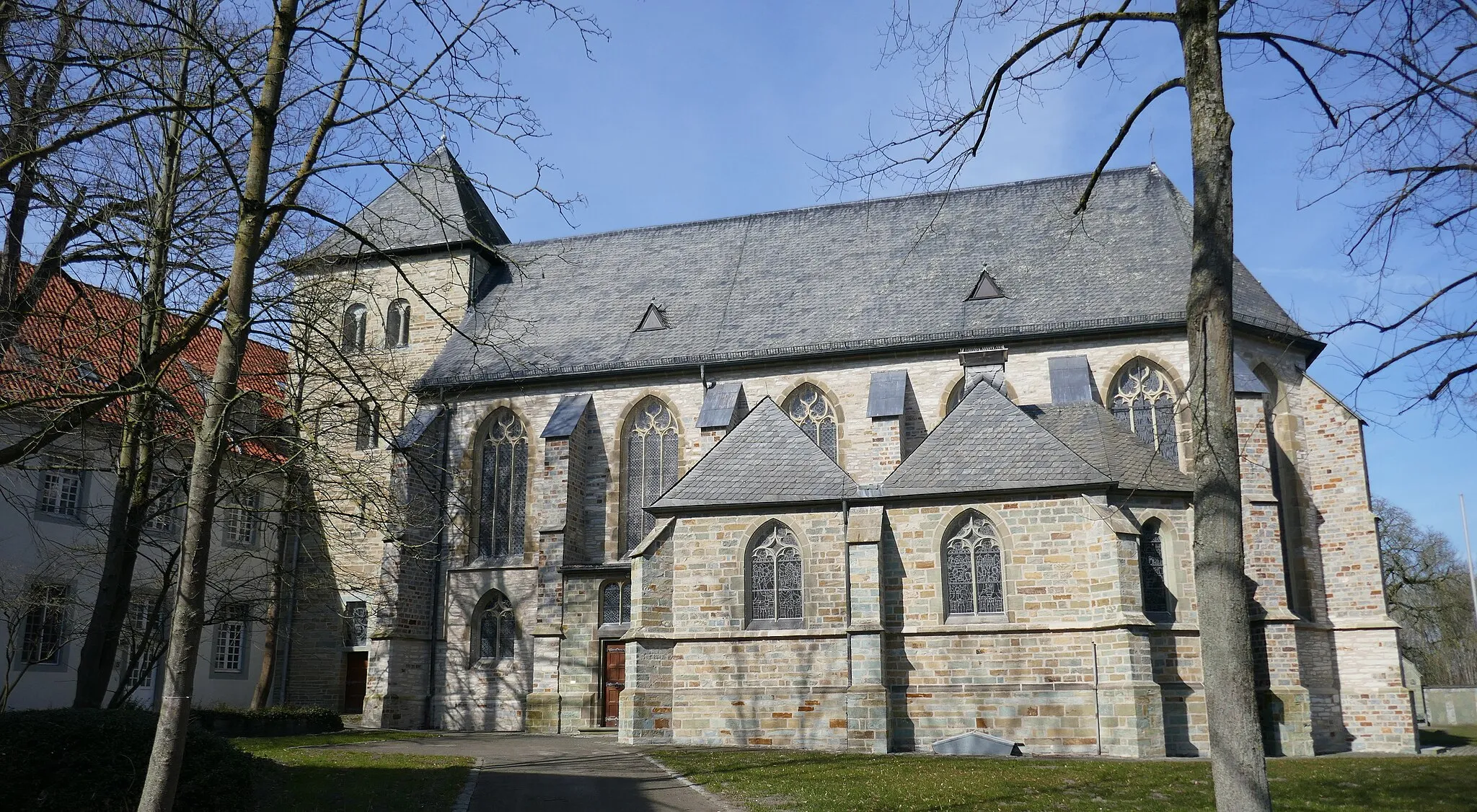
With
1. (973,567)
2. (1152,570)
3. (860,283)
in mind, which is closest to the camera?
(973,567)

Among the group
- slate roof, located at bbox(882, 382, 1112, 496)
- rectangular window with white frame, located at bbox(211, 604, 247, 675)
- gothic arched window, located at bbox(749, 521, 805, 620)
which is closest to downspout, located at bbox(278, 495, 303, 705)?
rectangular window with white frame, located at bbox(211, 604, 247, 675)

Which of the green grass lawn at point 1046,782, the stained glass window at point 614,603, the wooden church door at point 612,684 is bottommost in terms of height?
the green grass lawn at point 1046,782

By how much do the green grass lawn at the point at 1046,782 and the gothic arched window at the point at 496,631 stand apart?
944 centimetres

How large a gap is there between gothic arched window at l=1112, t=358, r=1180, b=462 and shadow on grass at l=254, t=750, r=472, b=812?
14.0 m

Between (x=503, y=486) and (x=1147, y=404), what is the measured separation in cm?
1422

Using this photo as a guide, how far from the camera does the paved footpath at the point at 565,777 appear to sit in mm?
11781

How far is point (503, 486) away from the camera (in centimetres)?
2620

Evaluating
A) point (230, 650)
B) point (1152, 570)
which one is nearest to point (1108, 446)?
point (1152, 570)

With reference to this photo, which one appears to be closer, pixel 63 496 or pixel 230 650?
pixel 63 496

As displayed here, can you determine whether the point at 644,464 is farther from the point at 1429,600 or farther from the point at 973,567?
the point at 1429,600

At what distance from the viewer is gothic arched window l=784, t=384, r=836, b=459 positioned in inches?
938

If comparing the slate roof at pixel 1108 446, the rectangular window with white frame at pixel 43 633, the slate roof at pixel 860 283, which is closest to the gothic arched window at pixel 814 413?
the slate roof at pixel 860 283

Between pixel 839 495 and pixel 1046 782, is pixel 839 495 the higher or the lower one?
the higher one

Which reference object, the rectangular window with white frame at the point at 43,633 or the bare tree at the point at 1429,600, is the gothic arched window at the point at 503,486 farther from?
the bare tree at the point at 1429,600
